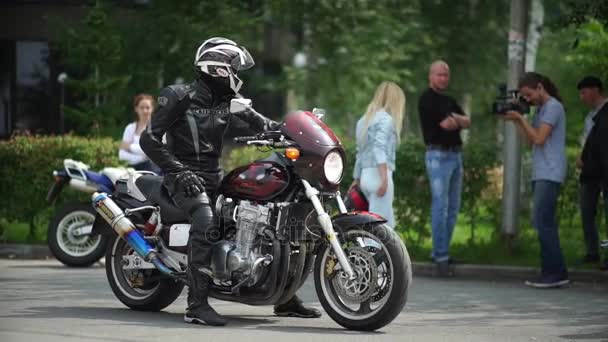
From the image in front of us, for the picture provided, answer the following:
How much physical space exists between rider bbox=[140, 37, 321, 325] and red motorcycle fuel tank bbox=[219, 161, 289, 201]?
24 centimetres

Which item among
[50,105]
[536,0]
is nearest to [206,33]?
[50,105]

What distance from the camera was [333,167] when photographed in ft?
31.6

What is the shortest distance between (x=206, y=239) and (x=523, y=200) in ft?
27.4

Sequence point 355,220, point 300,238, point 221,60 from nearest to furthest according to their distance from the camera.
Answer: point 355,220 → point 300,238 → point 221,60

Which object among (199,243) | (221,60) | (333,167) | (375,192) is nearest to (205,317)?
(199,243)

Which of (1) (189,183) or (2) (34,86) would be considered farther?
(2) (34,86)

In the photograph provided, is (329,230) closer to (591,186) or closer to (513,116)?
(513,116)

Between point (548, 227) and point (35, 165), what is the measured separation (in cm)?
611

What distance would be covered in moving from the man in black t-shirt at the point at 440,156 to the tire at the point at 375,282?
4808 mm

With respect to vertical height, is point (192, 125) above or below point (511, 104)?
below

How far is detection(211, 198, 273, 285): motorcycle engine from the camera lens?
9.66 meters

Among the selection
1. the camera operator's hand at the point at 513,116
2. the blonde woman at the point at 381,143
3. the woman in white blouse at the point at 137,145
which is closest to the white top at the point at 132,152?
the woman in white blouse at the point at 137,145

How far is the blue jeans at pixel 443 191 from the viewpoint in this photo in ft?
47.0

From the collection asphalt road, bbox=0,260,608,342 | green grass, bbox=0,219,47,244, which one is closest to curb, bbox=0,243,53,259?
green grass, bbox=0,219,47,244
